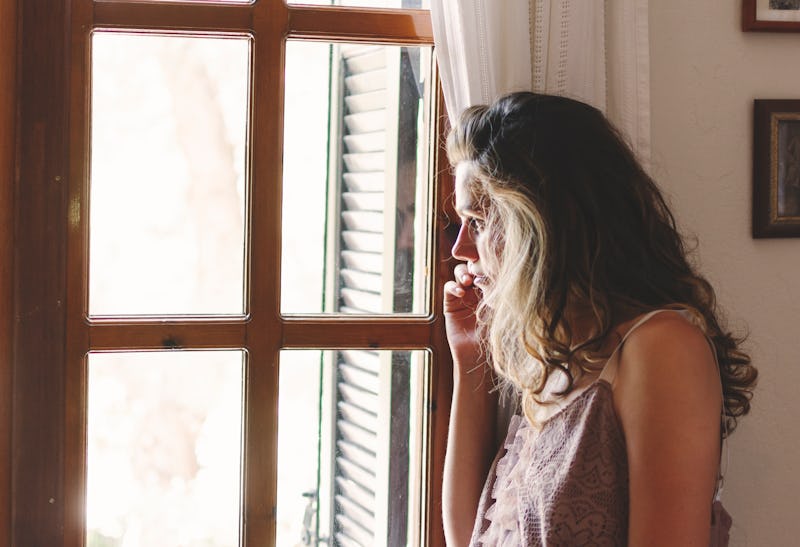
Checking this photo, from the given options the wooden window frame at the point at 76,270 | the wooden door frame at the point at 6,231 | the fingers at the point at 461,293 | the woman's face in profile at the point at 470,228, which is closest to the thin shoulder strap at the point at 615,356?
the woman's face in profile at the point at 470,228

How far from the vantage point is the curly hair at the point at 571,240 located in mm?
1214

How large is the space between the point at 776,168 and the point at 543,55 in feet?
1.67

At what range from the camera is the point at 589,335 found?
1.27 meters

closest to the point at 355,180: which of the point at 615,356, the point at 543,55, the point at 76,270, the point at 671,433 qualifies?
the point at 543,55

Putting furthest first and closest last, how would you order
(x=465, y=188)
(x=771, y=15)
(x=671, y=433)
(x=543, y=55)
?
(x=771, y=15), (x=543, y=55), (x=465, y=188), (x=671, y=433)

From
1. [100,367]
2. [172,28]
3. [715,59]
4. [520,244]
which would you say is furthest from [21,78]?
[715,59]

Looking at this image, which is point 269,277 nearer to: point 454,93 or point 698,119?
point 454,93

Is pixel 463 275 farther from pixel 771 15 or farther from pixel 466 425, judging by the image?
pixel 771 15

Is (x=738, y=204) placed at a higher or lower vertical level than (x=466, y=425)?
higher

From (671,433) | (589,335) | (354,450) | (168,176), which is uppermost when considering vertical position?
(168,176)

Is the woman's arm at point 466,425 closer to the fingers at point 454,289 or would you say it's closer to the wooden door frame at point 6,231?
the fingers at point 454,289

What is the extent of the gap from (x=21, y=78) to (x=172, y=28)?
0.27 m

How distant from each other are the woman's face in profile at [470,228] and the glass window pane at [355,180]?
0.72 feet

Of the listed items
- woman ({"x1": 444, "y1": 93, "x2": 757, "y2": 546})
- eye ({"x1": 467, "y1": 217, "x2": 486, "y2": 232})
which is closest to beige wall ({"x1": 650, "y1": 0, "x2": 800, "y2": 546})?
woman ({"x1": 444, "y1": 93, "x2": 757, "y2": 546})
